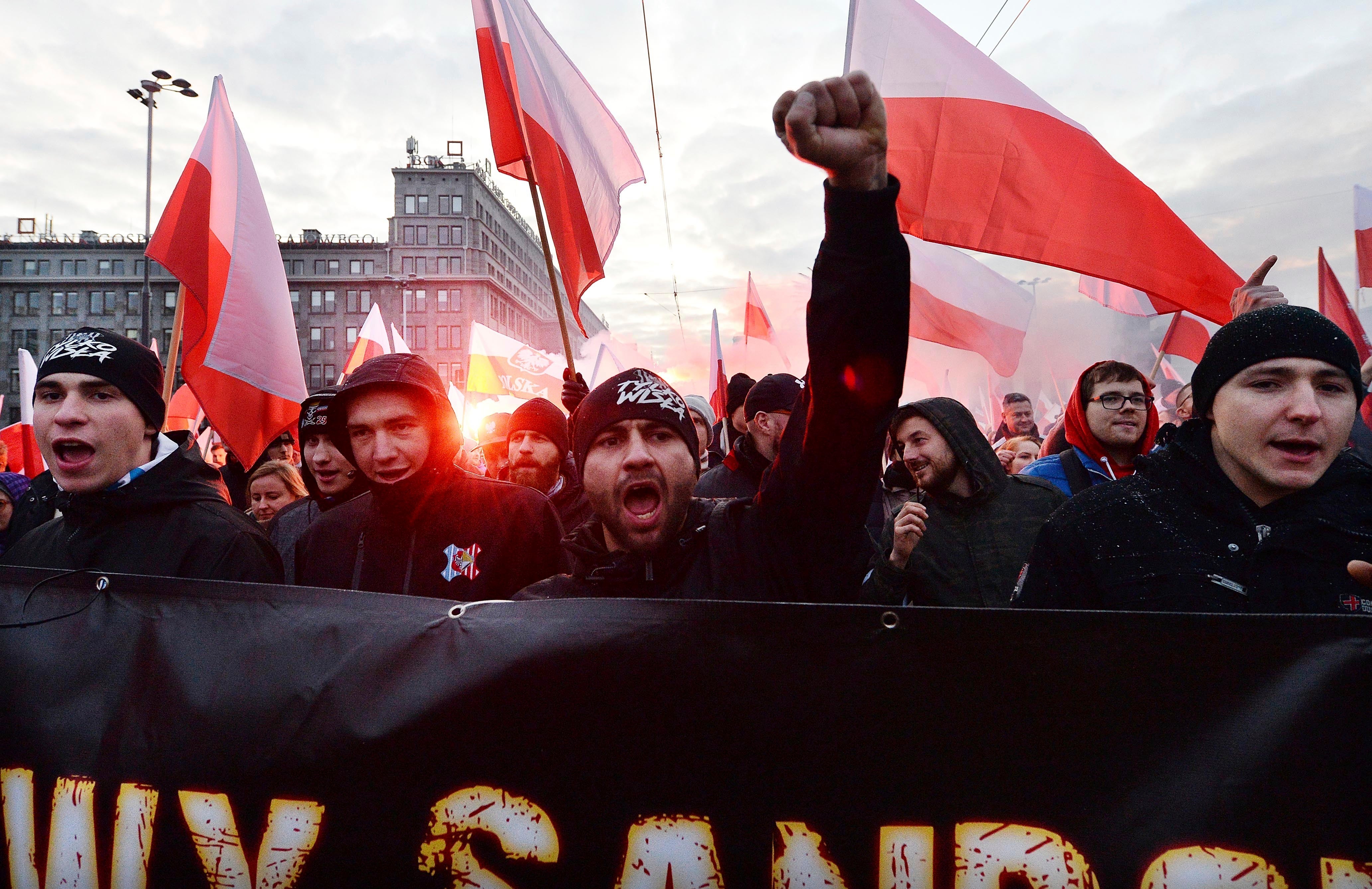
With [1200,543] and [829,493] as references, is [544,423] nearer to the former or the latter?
[829,493]

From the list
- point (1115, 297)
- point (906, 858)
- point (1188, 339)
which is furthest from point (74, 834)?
point (1115, 297)

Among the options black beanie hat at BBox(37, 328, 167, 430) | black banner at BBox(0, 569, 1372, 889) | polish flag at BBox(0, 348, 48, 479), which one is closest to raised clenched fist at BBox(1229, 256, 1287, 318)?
black banner at BBox(0, 569, 1372, 889)

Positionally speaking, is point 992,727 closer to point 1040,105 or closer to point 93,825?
point 93,825

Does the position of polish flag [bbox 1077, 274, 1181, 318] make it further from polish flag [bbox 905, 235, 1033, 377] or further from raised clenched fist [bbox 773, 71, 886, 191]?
raised clenched fist [bbox 773, 71, 886, 191]

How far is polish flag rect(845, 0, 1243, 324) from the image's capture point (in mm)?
3166

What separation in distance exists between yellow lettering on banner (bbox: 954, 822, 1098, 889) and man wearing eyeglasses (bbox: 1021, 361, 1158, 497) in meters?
2.38

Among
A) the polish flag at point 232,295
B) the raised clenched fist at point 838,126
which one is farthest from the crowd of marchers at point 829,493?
the polish flag at point 232,295

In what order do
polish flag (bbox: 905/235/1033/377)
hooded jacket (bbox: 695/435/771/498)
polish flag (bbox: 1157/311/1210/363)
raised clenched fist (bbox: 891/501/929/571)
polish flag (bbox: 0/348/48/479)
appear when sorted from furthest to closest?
polish flag (bbox: 0/348/48/479) → polish flag (bbox: 905/235/1033/377) → polish flag (bbox: 1157/311/1210/363) → hooded jacket (bbox: 695/435/771/498) → raised clenched fist (bbox: 891/501/929/571)

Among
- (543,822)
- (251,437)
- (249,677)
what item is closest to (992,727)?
(543,822)

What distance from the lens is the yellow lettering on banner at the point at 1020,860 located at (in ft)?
4.18

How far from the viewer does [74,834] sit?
5.18ft

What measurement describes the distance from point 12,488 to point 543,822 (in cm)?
515

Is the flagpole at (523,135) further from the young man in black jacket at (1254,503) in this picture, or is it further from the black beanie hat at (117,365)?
the young man in black jacket at (1254,503)

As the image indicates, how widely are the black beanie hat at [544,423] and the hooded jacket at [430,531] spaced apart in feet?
5.34
